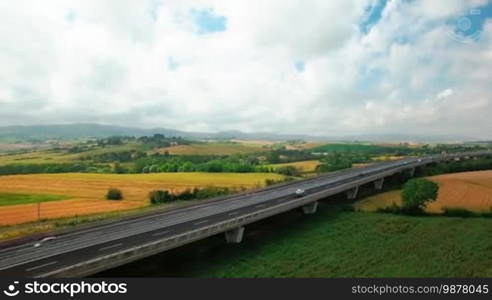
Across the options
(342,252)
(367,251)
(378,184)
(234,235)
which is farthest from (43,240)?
(378,184)

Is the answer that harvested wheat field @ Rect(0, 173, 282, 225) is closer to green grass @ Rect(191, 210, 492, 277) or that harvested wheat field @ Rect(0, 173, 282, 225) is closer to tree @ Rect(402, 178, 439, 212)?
green grass @ Rect(191, 210, 492, 277)

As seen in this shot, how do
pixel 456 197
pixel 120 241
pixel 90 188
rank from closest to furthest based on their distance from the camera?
pixel 120 241, pixel 456 197, pixel 90 188

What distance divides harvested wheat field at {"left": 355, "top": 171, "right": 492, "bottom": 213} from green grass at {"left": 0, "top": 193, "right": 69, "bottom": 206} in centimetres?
5755

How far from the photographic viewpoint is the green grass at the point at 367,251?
35.2 m

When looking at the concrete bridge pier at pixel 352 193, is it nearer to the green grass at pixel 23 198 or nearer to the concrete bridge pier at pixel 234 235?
the concrete bridge pier at pixel 234 235

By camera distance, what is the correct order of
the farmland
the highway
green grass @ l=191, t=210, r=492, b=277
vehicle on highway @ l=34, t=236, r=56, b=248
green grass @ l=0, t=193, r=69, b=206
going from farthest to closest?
green grass @ l=0, t=193, r=69, b=206
green grass @ l=191, t=210, r=492, b=277
the farmland
vehicle on highway @ l=34, t=236, r=56, b=248
the highway

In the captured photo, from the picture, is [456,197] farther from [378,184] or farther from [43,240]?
[43,240]

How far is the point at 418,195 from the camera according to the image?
62000 millimetres

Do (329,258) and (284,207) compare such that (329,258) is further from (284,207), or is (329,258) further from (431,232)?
(431,232)

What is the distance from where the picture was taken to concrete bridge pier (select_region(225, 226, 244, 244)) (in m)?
43.8

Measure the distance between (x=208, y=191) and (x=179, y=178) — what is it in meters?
32.9

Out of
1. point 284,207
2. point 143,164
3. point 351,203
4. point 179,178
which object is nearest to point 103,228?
point 284,207

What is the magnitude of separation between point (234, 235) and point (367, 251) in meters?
14.8

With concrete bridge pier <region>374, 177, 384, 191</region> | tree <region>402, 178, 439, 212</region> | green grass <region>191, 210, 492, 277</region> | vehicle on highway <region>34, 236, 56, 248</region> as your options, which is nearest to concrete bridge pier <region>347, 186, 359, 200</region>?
concrete bridge pier <region>374, 177, 384, 191</region>
